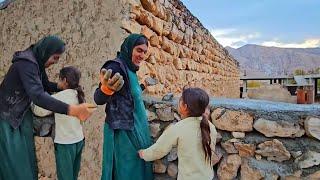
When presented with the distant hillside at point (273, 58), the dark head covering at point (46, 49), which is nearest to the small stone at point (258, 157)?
the dark head covering at point (46, 49)

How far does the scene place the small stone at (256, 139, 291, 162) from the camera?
2.13 metres

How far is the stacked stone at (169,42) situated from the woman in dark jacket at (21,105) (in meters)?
0.86

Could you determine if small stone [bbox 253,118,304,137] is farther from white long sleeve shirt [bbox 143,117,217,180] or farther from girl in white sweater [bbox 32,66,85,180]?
girl in white sweater [bbox 32,66,85,180]

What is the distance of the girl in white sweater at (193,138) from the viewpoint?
5.99 ft

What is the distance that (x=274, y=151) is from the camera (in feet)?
7.07

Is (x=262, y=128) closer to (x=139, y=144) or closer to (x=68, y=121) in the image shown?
(x=139, y=144)

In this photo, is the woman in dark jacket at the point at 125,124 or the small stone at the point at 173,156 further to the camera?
the small stone at the point at 173,156

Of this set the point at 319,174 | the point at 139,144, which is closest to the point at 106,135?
the point at 139,144

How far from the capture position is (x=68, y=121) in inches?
87.0

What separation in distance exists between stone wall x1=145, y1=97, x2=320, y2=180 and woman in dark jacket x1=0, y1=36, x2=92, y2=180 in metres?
0.99

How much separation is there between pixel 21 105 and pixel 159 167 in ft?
3.57

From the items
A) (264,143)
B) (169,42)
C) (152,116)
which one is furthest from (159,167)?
(169,42)

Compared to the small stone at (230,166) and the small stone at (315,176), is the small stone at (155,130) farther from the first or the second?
the small stone at (315,176)

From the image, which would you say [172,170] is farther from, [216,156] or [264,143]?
[264,143]
